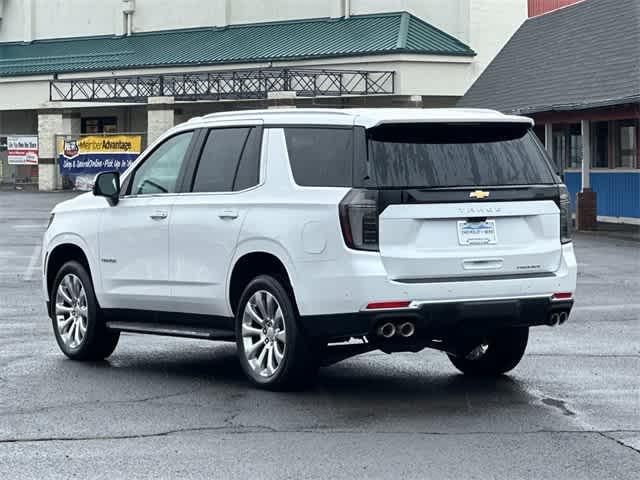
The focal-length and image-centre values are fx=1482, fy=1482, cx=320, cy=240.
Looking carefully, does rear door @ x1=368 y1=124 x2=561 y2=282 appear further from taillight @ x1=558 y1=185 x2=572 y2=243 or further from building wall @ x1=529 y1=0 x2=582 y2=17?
building wall @ x1=529 y1=0 x2=582 y2=17

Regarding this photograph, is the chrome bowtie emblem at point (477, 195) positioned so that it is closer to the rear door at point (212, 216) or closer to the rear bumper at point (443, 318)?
the rear bumper at point (443, 318)

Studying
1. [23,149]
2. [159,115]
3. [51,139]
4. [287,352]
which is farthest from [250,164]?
[51,139]

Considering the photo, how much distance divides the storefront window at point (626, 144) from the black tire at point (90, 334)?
24419mm

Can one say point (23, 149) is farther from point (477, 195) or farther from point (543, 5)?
point (477, 195)

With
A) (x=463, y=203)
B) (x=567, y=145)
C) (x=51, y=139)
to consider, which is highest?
(x=51, y=139)

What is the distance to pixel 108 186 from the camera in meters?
11.5

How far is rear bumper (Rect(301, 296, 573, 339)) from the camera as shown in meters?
9.46

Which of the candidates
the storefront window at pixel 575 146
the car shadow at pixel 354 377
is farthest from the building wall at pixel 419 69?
the car shadow at pixel 354 377

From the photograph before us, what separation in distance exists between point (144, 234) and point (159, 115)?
56.0 m

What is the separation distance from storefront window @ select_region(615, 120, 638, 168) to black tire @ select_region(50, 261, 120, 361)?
24.4 metres

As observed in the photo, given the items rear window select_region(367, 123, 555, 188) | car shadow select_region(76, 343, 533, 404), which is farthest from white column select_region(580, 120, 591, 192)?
rear window select_region(367, 123, 555, 188)

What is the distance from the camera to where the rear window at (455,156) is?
9695mm

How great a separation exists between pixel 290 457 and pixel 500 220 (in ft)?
8.96

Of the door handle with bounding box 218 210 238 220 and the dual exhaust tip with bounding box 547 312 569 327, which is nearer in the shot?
the dual exhaust tip with bounding box 547 312 569 327
